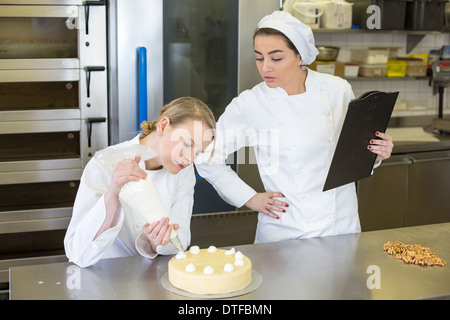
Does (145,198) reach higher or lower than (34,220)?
higher

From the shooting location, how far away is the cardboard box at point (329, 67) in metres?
4.09

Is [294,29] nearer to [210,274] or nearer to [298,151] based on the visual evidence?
[298,151]

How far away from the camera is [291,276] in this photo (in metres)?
1.73

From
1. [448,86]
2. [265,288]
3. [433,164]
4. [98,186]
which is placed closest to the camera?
[265,288]

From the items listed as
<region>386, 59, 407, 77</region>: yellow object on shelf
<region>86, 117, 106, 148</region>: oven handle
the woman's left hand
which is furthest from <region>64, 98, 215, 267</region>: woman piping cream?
<region>386, 59, 407, 77</region>: yellow object on shelf

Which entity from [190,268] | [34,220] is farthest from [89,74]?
[190,268]

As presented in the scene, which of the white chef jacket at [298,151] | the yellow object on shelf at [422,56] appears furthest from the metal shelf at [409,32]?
the white chef jacket at [298,151]

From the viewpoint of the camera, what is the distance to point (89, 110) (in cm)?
328

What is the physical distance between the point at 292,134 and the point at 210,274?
0.86 m

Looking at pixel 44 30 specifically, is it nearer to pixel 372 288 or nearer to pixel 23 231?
pixel 23 231

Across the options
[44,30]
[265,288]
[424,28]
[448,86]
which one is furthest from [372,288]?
[448,86]

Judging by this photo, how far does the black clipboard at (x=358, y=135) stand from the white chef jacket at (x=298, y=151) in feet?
0.52

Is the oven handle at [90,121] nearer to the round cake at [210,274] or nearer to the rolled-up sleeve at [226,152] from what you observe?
the rolled-up sleeve at [226,152]

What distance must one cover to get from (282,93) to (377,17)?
90.0 inches
